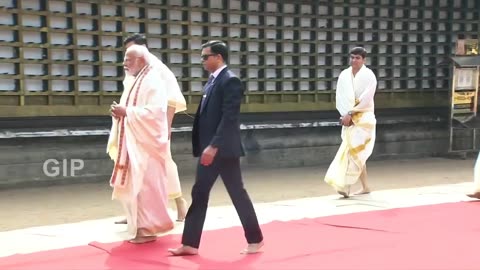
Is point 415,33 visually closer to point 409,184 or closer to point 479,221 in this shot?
point 409,184

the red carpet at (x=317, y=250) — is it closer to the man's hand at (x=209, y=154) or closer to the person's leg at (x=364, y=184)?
the man's hand at (x=209, y=154)

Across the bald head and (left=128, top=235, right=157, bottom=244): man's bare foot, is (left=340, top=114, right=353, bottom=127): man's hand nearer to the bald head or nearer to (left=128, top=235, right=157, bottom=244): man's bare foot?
the bald head

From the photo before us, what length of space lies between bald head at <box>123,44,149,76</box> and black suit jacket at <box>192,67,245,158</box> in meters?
0.74

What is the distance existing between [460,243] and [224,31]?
5.21 m

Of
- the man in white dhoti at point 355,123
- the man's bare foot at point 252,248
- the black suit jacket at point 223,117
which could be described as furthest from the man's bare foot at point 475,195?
the black suit jacket at point 223,117

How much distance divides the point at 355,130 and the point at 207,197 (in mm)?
3042

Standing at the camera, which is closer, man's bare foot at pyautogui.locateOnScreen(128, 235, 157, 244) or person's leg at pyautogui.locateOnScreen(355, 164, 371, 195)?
man's bare foot at pyautogui.locateOnScreen(128, 235, 157, 244)

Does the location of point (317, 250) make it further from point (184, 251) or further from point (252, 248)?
point (184, 251)

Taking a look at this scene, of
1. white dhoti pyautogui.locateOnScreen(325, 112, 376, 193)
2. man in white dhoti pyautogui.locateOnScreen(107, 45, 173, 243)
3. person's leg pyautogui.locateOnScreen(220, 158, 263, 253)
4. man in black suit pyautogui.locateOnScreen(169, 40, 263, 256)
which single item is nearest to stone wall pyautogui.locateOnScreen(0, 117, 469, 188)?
white dhoti pyautogui.locateOnScreen(325, 112, 376, 193)

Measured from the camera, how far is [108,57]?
7891mm

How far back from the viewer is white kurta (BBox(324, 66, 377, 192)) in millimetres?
6672

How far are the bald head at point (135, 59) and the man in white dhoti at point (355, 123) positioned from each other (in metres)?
2.80

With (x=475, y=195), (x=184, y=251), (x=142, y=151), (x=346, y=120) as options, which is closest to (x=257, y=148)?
(x=346, y=120)

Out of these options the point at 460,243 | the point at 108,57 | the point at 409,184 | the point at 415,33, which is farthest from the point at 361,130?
the point at 415,33
